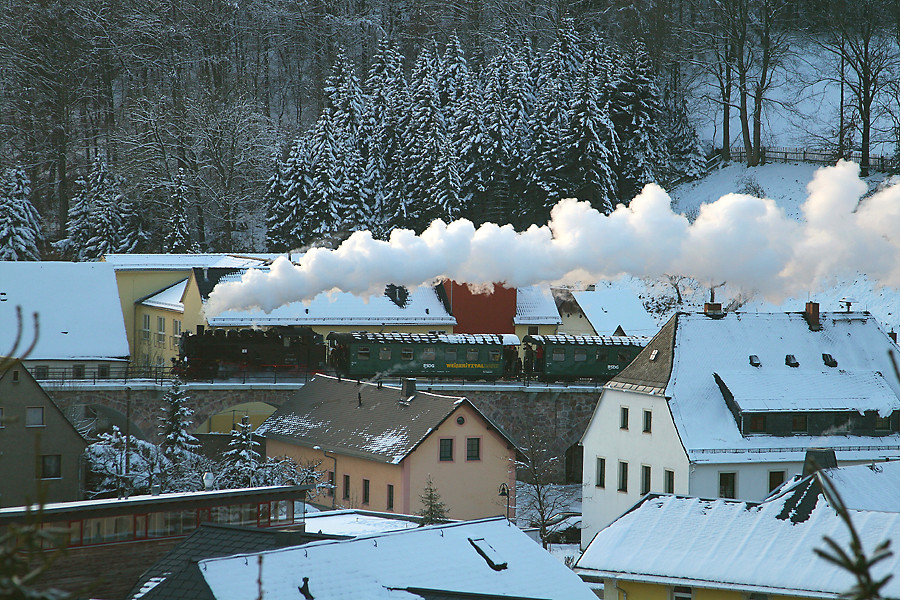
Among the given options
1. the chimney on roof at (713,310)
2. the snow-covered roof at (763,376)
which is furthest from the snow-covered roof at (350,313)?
the chimney on roof at (713,310)

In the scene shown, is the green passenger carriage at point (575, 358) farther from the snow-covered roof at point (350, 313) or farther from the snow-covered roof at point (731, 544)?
the snow-covered roof at point (731, 544)

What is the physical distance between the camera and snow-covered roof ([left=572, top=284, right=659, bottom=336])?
6831 cm

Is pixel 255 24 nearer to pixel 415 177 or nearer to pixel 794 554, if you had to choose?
pixel 415 177

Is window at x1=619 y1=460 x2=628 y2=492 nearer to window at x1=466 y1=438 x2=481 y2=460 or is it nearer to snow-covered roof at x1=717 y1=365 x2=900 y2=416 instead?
snow-covered roof at x1=717 y1=365 x2=900 y2=416

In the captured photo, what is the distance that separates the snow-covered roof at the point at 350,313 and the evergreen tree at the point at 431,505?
63.9 ft

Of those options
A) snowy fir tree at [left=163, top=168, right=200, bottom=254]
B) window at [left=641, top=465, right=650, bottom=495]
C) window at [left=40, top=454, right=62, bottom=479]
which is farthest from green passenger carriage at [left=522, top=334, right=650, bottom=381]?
snowy fir tree at [left=163, top=168, right=200, bottom=254]

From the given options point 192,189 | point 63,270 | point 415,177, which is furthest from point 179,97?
point 63,270

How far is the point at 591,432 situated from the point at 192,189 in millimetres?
49168

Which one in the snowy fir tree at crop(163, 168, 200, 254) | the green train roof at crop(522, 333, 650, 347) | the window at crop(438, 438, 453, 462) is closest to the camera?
the window at crop(438, 438, 453, 462)

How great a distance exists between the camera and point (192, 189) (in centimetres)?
8544

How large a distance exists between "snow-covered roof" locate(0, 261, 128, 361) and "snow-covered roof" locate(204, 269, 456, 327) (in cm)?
570

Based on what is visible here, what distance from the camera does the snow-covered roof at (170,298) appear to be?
206 feet

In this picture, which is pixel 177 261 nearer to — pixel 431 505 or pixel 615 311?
pixel 615 311

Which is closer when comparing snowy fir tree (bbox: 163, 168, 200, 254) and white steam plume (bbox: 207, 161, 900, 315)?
white steam plume (bbox: 207, 161, 900, 315)
